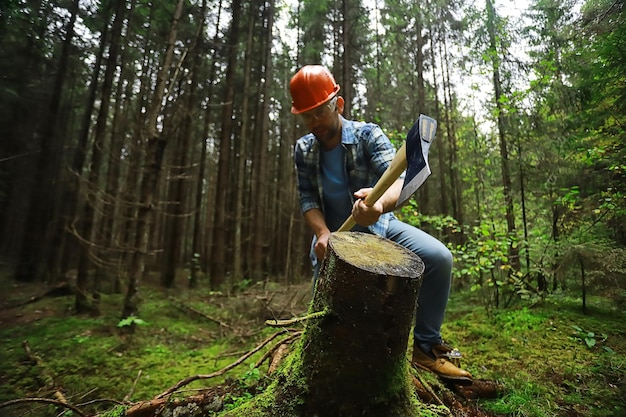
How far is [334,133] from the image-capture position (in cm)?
267

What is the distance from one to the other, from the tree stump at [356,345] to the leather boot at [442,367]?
3.10ft

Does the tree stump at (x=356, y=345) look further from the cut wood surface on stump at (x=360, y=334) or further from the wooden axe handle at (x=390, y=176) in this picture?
the wooden axe handle at (x=390, y=176)

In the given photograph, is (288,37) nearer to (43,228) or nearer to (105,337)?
(43,228)

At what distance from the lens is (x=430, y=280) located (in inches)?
86.6

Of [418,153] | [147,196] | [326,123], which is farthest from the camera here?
[147,196]

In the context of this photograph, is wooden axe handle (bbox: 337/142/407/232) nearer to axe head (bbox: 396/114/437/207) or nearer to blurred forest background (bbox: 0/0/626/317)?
axe head (bbox: 396/114/437/207)

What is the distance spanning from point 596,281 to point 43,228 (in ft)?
54.7

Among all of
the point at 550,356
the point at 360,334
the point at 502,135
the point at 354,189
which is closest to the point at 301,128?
the point at 502,135

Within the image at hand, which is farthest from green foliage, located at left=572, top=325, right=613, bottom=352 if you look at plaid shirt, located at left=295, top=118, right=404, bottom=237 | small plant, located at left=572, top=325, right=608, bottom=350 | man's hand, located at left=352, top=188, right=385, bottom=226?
man's hand, located at left=352, top=188, right=385, bottom=226

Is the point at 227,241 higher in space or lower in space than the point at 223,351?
higher

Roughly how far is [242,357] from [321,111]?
187 cm

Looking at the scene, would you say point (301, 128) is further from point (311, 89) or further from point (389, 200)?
point (389, 200)

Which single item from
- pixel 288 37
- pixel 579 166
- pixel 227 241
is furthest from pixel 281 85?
pixel 579 166

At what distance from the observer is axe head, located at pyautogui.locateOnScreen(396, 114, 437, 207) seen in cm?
154
